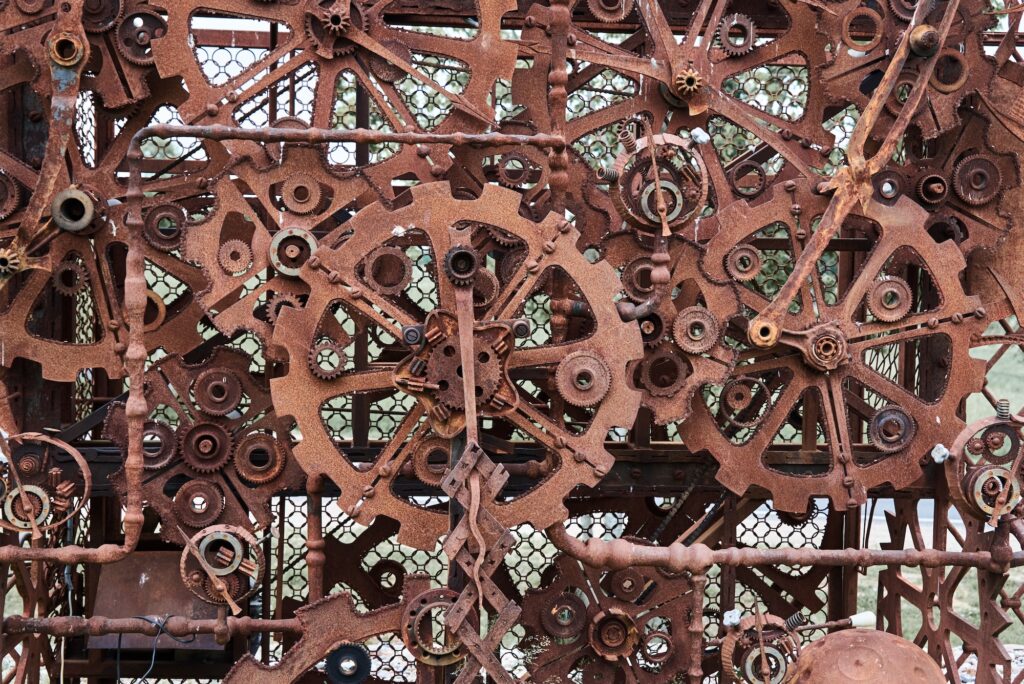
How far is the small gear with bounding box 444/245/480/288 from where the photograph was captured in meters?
3.88

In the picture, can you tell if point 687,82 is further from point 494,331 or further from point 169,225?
point 169,225

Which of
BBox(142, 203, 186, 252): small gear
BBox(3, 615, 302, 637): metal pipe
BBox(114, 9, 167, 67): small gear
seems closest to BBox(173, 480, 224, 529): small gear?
BBox(3, 615, 302, 637): metal pipe

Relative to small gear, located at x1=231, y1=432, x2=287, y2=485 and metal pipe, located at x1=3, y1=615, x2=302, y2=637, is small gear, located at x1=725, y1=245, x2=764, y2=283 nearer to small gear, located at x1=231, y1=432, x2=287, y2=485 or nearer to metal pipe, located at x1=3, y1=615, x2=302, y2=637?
small gear, located at x1=231, y1=432, x2=287, y2=485

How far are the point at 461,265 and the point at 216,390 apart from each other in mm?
1424

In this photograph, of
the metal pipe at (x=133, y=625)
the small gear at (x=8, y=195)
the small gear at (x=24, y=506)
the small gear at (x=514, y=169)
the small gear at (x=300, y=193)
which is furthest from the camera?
the small gear at (x=514, y=169)

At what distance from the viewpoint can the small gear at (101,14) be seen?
460 cm

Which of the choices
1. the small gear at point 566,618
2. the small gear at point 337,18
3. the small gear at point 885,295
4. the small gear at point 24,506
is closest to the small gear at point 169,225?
the small gear at point 337,18

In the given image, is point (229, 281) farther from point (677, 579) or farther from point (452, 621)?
point (677, 579)

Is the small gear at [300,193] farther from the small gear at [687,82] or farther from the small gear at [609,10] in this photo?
the small gear at [687,82]

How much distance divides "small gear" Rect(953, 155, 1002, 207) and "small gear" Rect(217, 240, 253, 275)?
10.9ft

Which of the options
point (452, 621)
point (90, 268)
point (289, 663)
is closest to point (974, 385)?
point (452, 621)

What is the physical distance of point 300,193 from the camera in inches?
176

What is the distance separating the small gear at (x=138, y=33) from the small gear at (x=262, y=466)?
5.72ft

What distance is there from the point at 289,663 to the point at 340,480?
74cm
